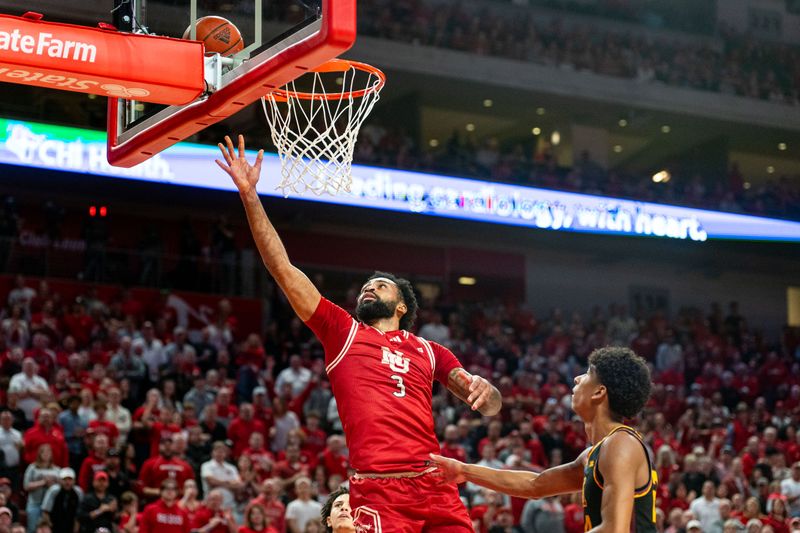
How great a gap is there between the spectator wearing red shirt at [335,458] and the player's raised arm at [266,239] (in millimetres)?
8309

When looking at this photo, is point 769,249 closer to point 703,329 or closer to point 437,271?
point 703,329

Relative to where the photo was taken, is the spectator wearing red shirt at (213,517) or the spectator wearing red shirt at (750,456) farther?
the spectator wearing red shirt at (750,456)

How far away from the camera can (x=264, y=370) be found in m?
17.9

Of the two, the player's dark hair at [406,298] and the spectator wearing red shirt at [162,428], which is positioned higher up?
the player's dark hair at [406,298]

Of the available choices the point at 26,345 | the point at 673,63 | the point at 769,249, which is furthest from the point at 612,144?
the point at 26,345

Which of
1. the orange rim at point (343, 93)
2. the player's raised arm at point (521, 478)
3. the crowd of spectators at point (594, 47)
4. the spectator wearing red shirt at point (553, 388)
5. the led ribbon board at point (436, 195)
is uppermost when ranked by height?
the crowd of spectators at point (594, 47)

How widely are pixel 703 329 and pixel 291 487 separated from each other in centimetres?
1429

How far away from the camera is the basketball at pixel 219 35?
22.3 feet

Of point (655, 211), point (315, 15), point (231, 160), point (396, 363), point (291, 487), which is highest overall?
point (655, 211)

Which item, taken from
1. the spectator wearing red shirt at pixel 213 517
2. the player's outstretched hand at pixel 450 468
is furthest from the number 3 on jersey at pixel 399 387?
the spectator wearing red shirt at pixel 213 517

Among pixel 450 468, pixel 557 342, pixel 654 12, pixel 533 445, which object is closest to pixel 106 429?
pixel 533 445

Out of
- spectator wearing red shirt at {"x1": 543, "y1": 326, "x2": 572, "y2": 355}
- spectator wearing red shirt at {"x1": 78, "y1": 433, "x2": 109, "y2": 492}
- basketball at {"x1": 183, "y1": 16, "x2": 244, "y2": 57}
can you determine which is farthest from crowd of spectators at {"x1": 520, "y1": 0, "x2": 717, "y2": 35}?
basketball at {"x1": 183, "y1": 16, "x2": 244, "y2": 57}

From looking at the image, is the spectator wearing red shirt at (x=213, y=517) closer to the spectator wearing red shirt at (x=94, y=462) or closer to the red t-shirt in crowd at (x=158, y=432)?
the spectator wearing red shirt at (x=94, y=462)

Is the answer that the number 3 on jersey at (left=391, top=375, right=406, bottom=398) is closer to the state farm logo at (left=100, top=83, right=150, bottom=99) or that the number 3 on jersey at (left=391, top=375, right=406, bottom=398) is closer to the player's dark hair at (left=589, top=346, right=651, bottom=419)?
the player's dark hair at (left=589, top=346, right=651, bottom=419)
